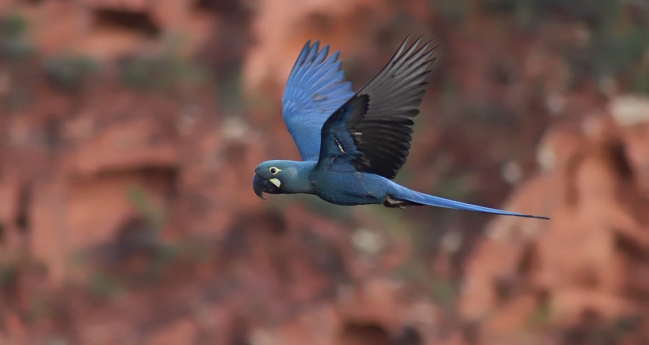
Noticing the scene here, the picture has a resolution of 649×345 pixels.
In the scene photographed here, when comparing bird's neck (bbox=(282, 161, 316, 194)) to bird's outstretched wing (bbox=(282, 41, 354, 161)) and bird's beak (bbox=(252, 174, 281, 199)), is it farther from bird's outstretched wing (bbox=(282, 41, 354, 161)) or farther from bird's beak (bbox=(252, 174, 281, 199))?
bird's outstretched wing (bbox=(282, 41, 354, 161))

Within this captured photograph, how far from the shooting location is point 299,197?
24.2 ft

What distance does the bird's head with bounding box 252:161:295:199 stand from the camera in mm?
3250

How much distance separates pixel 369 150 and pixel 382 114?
0.58 feet

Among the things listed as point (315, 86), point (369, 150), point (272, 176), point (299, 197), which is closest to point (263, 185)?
point (272, 176)

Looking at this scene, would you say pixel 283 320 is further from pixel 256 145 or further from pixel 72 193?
pixel 72 193

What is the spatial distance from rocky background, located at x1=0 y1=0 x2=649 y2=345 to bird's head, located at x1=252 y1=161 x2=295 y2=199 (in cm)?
393

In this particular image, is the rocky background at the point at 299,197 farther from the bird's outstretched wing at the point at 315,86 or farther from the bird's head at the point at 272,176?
the bird's head at the point at 272,176

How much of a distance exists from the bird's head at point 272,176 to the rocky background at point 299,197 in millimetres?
3930

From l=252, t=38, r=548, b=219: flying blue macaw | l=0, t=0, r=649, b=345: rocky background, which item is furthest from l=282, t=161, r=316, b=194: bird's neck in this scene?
l=0, t=0, r=649, b=345: rocky background

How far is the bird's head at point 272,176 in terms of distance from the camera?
10.7 feet

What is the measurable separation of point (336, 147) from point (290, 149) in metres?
4.34

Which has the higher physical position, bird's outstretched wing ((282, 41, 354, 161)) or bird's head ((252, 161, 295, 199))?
bird's outstretched wing ((282, 41, 354, 161))

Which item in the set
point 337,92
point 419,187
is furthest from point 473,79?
point 337,92

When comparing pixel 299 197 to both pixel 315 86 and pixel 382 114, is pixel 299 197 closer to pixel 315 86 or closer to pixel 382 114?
pixel 315 86
